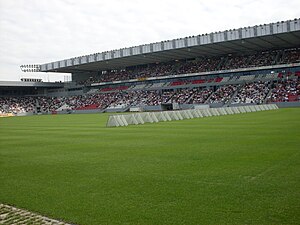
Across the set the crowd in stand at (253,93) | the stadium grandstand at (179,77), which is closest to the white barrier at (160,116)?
the crowd in stand at (253,93)

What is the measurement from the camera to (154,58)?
80.4 meters

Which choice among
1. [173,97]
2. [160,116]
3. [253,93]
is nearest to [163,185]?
[160,116]

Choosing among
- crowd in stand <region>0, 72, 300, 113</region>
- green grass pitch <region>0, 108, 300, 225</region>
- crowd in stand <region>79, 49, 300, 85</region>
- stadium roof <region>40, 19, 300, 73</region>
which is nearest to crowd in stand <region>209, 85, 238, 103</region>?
crowd in stand <region>0, 72, 300, 113</region>

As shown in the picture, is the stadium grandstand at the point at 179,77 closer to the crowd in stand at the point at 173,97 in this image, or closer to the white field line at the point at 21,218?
the crowd in stand at the point at 173,97

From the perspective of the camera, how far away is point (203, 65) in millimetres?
78375

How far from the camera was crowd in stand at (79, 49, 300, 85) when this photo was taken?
68.7 m

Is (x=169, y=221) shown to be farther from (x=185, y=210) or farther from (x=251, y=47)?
(x=251, y=47)

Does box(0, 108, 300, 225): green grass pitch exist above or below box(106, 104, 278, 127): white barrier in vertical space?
below

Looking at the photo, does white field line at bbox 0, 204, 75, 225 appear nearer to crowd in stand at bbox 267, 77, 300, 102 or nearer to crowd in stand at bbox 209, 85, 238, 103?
crowd in stand at bbox 267, 77, 300, 102

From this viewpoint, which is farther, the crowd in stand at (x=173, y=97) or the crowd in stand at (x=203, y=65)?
the crowd in stand at (x=203, y=65)

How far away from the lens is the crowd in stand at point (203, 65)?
225 ft

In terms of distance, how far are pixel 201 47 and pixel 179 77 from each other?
14010 millimetres

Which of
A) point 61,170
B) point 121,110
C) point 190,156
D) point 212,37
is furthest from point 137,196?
point 121,110

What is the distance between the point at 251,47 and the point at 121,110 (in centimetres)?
3084
